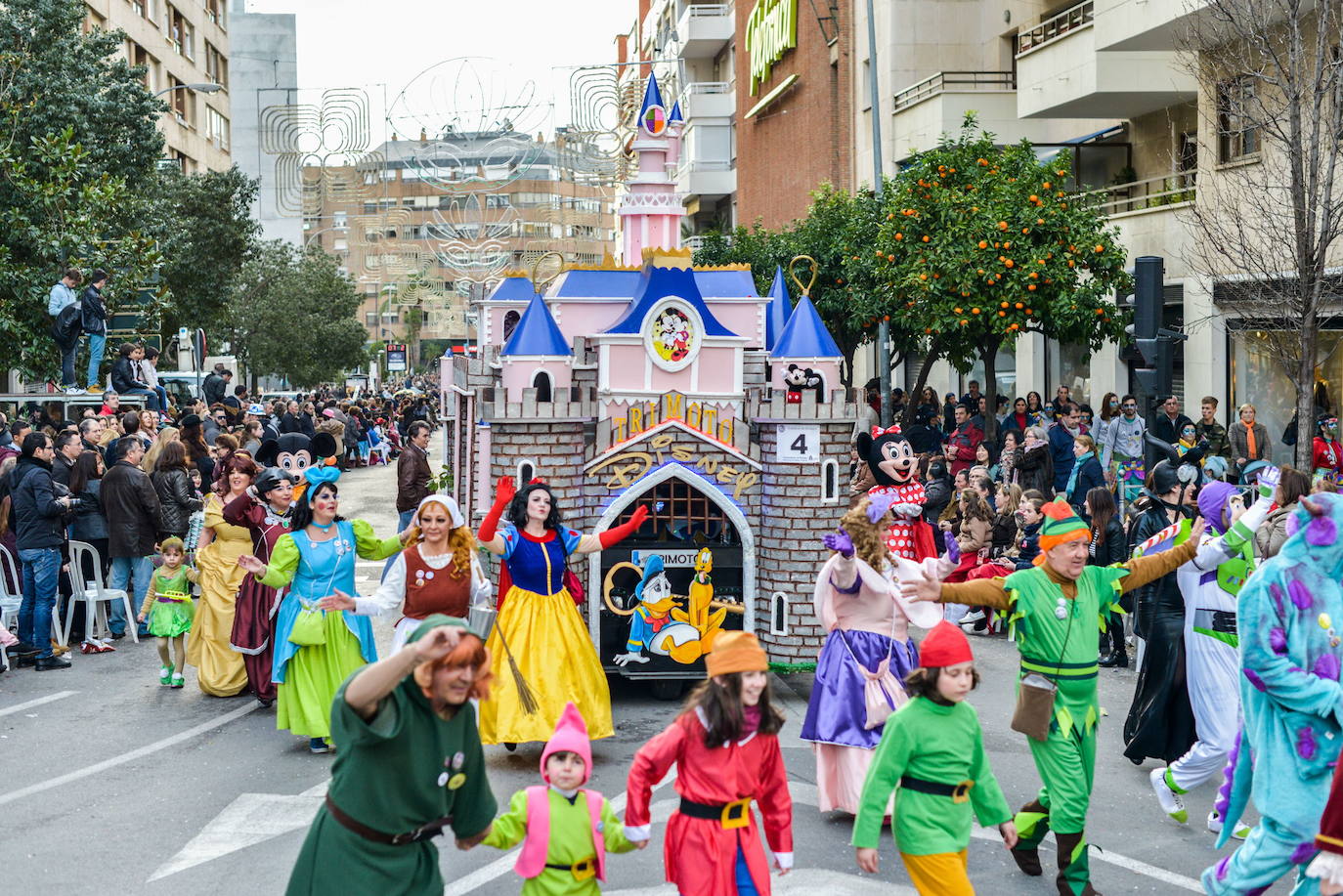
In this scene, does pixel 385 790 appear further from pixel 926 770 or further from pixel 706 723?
pixel 926 770

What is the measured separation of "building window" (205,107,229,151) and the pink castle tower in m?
44.5

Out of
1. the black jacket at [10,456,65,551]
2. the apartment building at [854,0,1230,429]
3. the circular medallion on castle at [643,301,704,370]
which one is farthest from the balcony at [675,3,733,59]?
the black jacket at [10,456,65,551]

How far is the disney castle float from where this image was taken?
420 inches

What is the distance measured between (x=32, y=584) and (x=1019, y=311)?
13939 mm

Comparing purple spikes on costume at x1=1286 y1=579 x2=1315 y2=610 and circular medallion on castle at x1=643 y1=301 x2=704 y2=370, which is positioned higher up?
circular medallion on castle at x1=643 y1=301 x2=704 y2=370

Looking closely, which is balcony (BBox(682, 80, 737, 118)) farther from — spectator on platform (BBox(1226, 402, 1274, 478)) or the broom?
the broom

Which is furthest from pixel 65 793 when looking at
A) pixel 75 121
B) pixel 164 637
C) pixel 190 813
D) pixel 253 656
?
pixel 75 121

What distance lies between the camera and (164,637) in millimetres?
11797

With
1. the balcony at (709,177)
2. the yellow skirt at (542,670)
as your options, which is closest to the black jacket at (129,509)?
the yellow skirt at (542,670)

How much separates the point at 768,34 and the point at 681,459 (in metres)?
35.9

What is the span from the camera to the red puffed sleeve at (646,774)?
5.35 metres

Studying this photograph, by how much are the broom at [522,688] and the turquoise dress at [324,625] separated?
102 cm

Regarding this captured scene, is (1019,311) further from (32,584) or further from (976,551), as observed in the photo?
(32,584)

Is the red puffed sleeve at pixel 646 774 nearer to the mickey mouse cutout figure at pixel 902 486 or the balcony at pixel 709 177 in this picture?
the mickey mouse cutout figure at pixel 902 486
